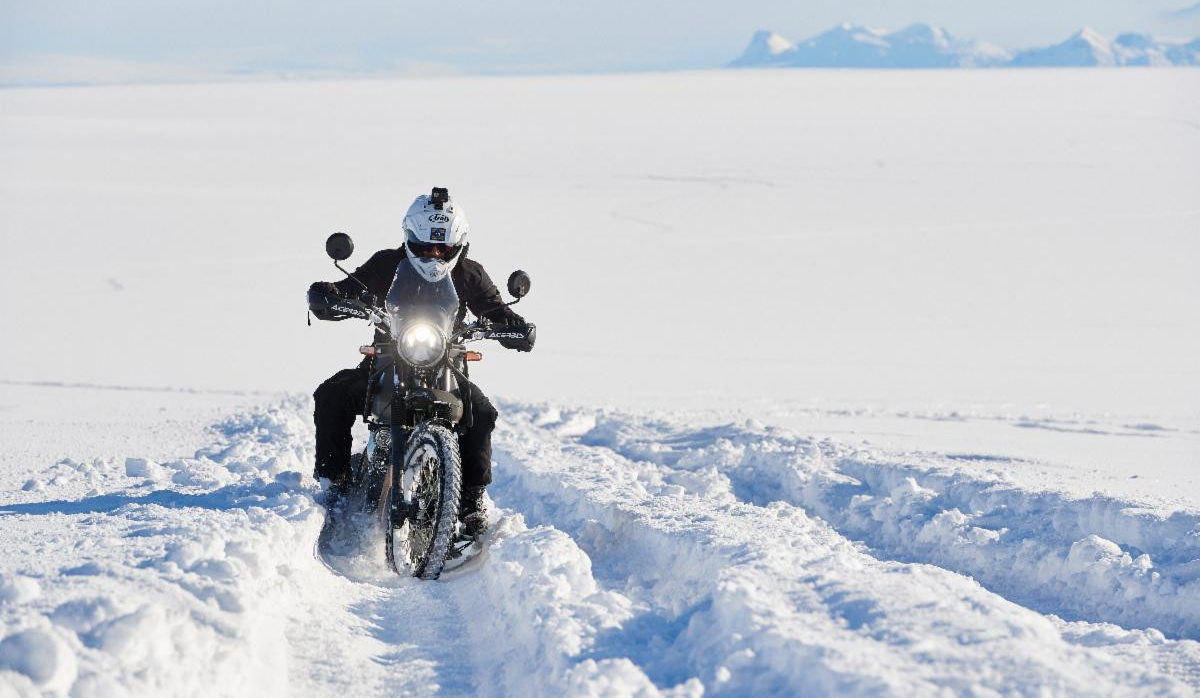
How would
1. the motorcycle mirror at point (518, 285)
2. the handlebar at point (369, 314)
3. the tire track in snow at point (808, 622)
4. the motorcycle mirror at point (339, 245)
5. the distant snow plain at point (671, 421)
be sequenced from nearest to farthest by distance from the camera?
the tire track in snow at point (808, 622), the distant snow plain at point (671, 421), the motorcycle mirror at point (339, 245), the handlebar at point (369, 314), the motorcycle mirror at point (518, 285)

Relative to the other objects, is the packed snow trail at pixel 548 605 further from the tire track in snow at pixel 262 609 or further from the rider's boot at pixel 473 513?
the rider's boot at pixel 473 513

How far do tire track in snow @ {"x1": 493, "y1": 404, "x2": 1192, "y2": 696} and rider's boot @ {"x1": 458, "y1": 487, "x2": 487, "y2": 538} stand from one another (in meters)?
0.52

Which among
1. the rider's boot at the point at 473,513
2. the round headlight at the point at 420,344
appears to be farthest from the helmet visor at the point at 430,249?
the rider's boot at the point at 473,513

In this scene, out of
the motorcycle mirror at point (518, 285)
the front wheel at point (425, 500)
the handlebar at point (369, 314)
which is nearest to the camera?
the front wheel at point (425, 500)

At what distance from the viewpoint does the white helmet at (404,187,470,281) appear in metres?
5.30

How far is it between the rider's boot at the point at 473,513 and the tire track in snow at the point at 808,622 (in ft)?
1.69

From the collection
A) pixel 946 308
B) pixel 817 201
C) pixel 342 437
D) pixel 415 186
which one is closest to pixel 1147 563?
pixel 342 437

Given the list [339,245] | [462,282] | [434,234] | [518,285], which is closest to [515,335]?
[518,285]

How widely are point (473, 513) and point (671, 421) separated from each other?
4191 mm

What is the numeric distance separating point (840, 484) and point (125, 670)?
4.74 meters

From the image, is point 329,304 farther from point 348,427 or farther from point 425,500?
point 425,500

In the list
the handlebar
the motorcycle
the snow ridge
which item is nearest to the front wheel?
the motorcycle

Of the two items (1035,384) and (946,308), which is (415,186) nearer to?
(946,308)

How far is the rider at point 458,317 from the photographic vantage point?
210 inches
